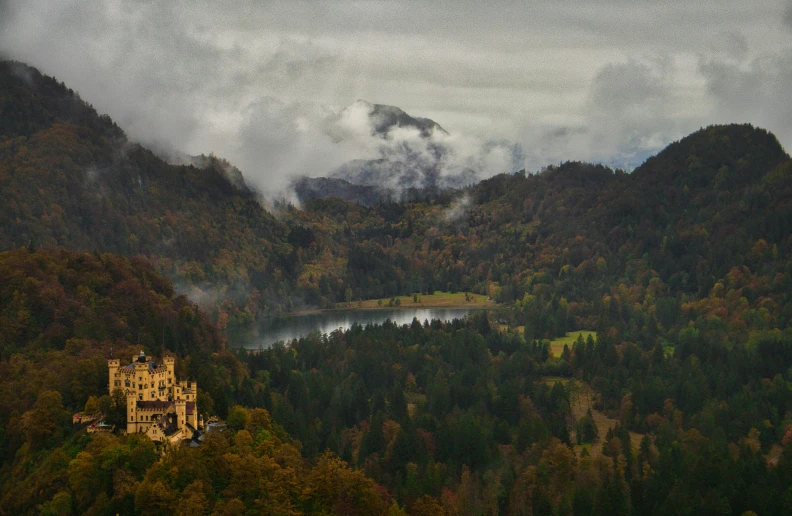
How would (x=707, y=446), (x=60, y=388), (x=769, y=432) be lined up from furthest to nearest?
(x=769, y=432) < (x=707, y=446) < (x=60, y=388)

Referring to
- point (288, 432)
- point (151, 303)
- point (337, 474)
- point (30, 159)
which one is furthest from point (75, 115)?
point (337, 474)

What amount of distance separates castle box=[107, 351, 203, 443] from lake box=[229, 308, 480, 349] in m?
68.6

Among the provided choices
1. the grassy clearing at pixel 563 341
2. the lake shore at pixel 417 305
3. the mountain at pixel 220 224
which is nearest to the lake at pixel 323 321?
the lake shore at pixel 417 305

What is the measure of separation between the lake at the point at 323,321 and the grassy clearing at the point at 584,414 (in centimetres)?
4700

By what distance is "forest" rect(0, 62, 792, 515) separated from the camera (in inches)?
2537

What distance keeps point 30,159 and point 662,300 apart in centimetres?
9148

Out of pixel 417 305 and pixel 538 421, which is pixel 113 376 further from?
pixel 417 305

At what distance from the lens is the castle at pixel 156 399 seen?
208ft

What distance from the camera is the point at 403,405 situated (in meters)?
94.8

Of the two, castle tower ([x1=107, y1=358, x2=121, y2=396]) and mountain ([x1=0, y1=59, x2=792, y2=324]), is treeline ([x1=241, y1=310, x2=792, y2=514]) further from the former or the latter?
mountain ([x1=0, y1=59, x2=792, y2=324])

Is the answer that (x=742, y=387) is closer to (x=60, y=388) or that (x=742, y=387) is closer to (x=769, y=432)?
(x=769, y=432)

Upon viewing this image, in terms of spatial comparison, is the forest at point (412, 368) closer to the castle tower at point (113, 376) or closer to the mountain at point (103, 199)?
the mountain at point (103, 199)

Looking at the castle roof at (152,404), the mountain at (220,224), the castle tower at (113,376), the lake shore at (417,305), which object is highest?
the mountain at (220,224)

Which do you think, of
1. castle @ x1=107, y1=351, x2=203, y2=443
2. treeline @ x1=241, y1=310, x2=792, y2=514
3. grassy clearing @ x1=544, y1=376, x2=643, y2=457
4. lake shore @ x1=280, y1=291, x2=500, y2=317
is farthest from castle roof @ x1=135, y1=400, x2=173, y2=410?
lake shore @ x1=280, y1=291, x2=500, y2=317
